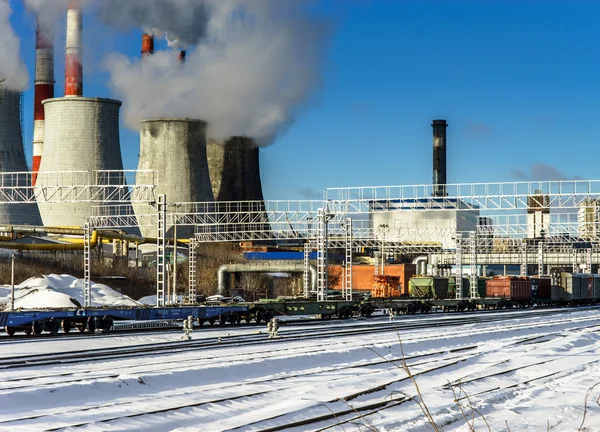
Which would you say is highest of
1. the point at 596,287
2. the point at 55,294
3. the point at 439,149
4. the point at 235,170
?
the point at 439,149

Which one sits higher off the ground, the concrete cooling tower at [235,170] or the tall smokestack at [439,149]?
the tall smokestack at [439,149]

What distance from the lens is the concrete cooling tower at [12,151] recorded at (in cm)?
9044

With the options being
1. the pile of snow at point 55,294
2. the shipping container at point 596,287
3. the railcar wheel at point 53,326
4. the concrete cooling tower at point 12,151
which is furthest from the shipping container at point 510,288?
the railcar wheel at point 53,326

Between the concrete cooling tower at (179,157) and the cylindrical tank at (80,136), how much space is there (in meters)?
7.18

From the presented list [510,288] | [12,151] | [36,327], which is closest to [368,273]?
[510,288]

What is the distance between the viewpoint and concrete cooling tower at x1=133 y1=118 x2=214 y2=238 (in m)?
96.4

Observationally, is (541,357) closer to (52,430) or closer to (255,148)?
(52,430)

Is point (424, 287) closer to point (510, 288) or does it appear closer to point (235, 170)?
point (510, 288)

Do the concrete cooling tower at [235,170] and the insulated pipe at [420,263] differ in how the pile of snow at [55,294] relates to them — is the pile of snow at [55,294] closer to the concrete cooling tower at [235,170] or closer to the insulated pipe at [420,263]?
the concrete cooling tower at [235,170]

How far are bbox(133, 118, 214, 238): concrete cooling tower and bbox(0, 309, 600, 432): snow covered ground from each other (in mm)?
62836

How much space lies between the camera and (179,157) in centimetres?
9662

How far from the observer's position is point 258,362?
2520 cm

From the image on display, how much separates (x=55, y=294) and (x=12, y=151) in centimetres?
3982

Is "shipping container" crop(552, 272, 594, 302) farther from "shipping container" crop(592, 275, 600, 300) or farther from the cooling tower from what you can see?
the cooling tower
